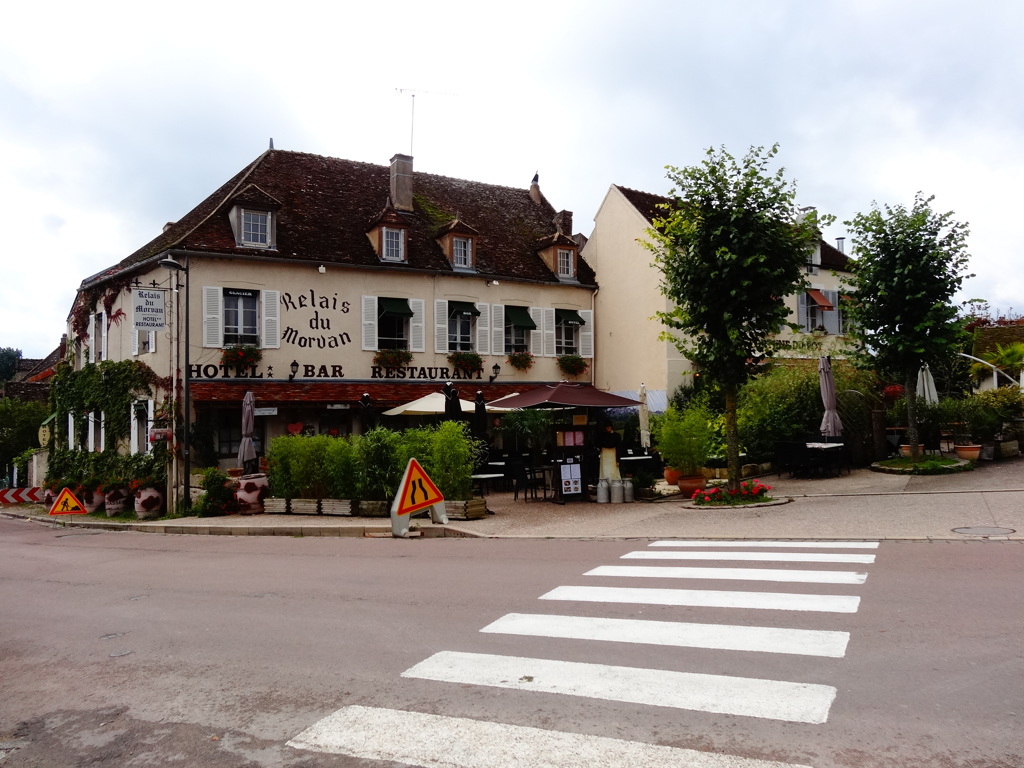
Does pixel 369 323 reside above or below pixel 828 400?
above

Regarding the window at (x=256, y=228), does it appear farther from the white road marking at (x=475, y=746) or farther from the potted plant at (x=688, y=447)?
the white road marking at (x=475, y=746)

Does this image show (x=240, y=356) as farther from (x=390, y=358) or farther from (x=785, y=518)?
(x=785, y=518)

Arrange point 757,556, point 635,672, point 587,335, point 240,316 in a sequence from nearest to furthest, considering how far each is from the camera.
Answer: point 635,672
point 757,556
point 240,316
point 587,335

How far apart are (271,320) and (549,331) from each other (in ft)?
30.0

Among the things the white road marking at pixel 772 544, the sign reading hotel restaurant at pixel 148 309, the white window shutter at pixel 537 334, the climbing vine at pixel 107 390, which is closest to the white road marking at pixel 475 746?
the white road marking at pixel 772 544

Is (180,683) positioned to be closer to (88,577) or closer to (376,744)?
(376,744)

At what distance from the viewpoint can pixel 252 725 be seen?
4805 mm

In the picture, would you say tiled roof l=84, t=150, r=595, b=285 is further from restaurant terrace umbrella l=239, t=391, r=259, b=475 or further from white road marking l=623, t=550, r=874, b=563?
white road marking l=623, t=550, r=874, b=563

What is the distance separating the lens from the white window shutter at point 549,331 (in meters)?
28.1

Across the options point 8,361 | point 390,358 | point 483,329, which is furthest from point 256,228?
point 8,361

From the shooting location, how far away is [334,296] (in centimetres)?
2456

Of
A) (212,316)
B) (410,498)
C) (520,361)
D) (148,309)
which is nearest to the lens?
(410,498)

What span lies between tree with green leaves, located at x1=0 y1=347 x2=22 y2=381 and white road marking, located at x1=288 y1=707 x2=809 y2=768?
338 feet

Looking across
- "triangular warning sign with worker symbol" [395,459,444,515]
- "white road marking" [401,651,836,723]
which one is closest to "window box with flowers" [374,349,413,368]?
"triangular warning sign with worker symbol" [395,459,444,515]
